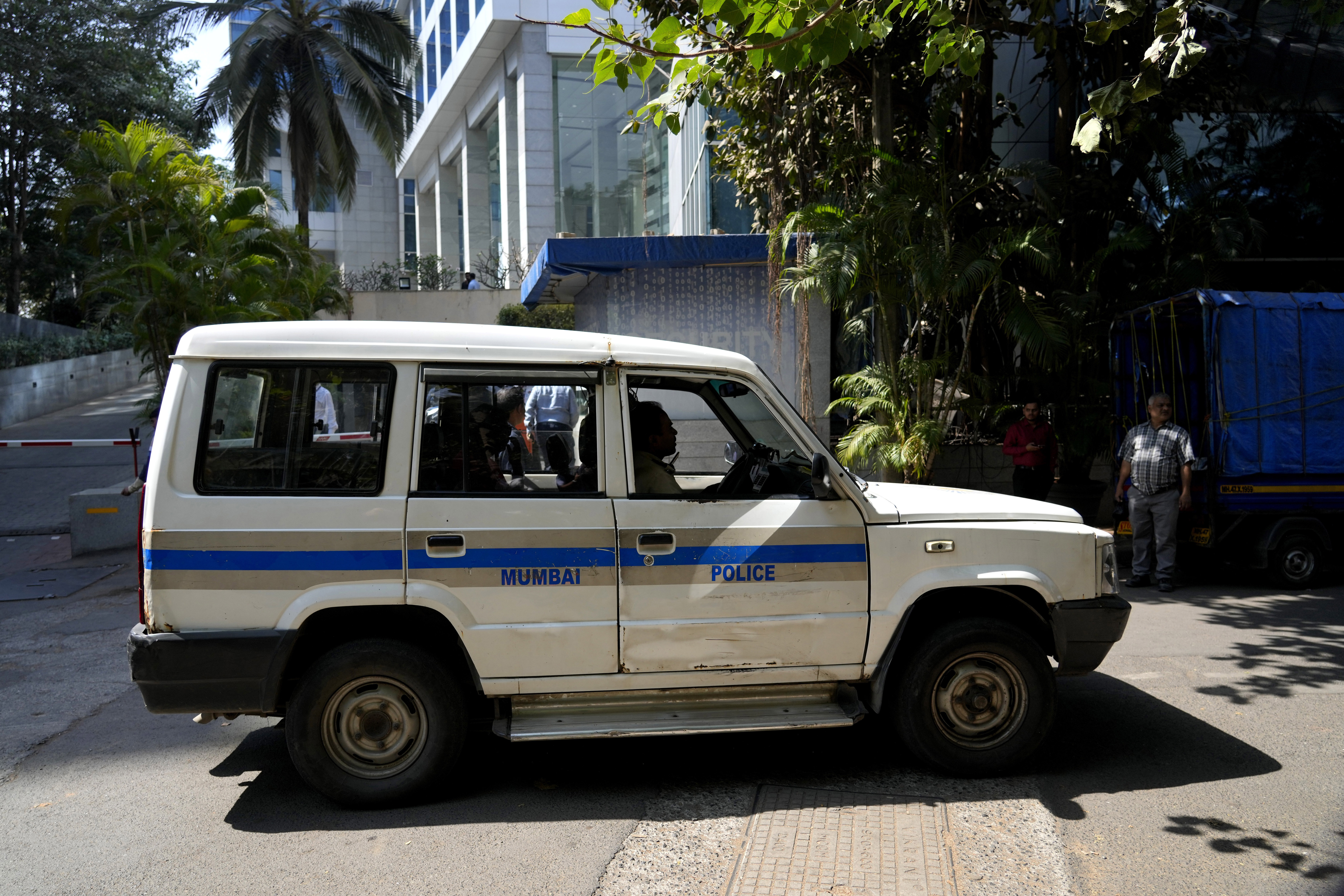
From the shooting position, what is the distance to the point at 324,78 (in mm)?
26266

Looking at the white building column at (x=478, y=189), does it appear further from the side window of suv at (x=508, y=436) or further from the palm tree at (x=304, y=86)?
the side window of suv at (x=508, y=436)

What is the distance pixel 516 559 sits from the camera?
430 cm

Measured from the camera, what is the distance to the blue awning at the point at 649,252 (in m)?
12.3

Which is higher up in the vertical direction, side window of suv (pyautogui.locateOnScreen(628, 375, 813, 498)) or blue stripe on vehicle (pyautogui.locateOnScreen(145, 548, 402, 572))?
side window of suv (pyautogui.locateOnScreen(628, 375, 813, 498))

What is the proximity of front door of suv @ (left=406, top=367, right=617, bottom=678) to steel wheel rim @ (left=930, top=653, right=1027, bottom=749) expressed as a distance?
156 cm

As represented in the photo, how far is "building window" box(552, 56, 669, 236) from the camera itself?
1072 inches

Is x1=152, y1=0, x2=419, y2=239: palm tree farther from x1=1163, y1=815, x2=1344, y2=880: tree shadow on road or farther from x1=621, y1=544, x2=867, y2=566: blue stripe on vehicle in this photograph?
x1=1163, y1=815, x2=1344, y2=880: tree shadow on road

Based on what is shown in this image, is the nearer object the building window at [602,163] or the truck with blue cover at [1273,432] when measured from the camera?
the truck with blue cover at [1273,432]

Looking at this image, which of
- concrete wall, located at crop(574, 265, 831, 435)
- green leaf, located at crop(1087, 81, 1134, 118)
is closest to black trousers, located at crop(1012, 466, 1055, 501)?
concrete wall, located at crop(574, 265, 831, 435)

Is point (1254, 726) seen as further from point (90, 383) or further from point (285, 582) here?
point (90, 383)

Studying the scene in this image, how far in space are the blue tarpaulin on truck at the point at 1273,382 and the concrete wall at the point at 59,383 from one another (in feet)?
59.1

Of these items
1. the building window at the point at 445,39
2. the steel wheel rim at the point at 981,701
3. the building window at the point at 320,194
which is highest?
the building window at the point at 445,39

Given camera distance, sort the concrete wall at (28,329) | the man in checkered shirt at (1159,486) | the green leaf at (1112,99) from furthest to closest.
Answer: the concrete wall at (28,329), the man in checkered shirt at (1159,486), the green leaf at (1112,99)

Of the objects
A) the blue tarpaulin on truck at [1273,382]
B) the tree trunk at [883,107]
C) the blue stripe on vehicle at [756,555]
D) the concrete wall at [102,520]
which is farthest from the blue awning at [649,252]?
the blue stripe on vehicle at [756,555]
